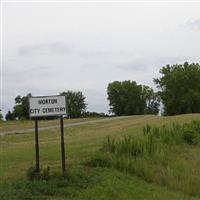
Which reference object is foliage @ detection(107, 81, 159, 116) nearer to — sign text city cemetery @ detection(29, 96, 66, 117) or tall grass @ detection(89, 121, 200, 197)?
tall grass @ detection(89, 121, 200, 197)

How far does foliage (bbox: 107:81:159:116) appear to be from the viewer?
375 feet

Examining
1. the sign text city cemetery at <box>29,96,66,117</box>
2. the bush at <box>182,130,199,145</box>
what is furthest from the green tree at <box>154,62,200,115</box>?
the sign text city cemetery at <box>29,96,66,117</box>

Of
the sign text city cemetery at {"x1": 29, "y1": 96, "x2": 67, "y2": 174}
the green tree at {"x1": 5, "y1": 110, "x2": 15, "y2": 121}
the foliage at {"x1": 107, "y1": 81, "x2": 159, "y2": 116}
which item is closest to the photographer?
the sign text city cemetery at {"x1": 29, "y1": 96, "x2": 67, "y2": 174}

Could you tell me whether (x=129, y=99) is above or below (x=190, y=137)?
above

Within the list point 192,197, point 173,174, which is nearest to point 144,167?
point 173,174

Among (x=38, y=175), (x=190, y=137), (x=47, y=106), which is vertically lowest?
(x=38, y=175)

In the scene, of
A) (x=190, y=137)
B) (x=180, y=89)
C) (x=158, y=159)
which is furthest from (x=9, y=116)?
(x=158, y=159)

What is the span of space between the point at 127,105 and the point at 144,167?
10103 centimetres

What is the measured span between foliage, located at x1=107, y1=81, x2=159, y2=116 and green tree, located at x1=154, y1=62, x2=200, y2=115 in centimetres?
1958

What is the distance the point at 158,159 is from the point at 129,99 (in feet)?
326

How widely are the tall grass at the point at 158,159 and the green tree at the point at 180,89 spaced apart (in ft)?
238

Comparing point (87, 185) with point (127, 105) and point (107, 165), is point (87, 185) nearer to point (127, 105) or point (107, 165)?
point (107, 165)

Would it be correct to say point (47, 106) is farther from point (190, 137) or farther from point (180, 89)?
point (180, 89)

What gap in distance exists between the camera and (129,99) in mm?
114688
